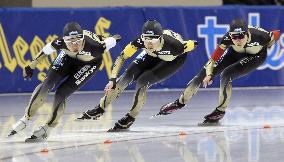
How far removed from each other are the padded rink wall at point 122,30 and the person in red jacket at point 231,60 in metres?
4.50

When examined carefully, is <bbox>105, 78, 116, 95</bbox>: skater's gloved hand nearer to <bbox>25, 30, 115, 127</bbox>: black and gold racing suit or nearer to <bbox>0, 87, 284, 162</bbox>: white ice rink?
<bbox>25, 30, 115, 127</bbox>: black and gold racing suit

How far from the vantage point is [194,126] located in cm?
1201

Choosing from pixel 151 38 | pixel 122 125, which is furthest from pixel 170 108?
pixel 151 38

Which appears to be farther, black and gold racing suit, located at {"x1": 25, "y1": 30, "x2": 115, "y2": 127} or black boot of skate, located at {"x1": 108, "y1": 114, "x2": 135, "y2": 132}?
black boot of skate, located at {"x1": 108, "y1": 114, "x2": 135, "y2": 132}

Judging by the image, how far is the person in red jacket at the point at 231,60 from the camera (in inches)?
474

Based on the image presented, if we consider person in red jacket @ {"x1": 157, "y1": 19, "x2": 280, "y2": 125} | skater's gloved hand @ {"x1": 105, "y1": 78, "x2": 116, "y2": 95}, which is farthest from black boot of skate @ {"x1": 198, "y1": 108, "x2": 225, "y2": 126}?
skater's gloved hand @ {"x1": 105, "y1": 78, "x2": 116, "y2": 95}

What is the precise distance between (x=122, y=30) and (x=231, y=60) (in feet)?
16.1

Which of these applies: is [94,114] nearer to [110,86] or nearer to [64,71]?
[110,86]

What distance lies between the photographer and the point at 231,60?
40.9 feet

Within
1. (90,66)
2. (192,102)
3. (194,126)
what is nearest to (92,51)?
(90,66)

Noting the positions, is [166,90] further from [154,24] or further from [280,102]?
[154,24]

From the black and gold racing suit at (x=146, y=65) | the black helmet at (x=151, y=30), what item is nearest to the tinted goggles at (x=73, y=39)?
the black and gold racing suit at (x=146, y=65)

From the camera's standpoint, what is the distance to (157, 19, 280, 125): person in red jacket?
12.0 m

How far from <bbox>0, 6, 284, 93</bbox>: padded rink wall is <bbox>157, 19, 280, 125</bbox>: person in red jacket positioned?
4.50m
